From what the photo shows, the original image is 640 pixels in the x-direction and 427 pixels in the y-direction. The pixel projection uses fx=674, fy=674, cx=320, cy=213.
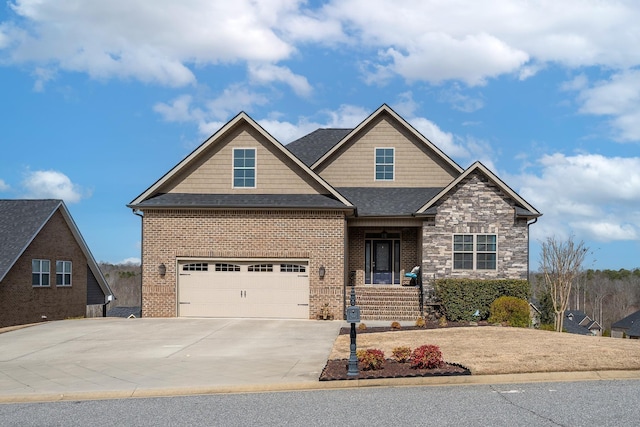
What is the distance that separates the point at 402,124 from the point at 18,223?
17352mm

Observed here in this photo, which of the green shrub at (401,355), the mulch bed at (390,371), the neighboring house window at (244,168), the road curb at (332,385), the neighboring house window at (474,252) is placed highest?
the neighboring house window at (244,168)

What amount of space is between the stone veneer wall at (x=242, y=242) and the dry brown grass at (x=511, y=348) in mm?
4847

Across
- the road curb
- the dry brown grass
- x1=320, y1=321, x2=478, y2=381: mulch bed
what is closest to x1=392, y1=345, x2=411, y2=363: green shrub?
x1=320, y1=321, x2=478, y2=381: mulch bed

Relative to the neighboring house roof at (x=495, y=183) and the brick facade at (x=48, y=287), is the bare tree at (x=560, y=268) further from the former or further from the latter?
the brick facade at (x=48, y=287)

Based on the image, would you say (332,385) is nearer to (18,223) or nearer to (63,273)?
(18,223)

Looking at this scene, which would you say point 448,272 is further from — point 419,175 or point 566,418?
point 566,418

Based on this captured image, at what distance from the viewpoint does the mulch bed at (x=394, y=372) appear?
Result: 11.9 meters

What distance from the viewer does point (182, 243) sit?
24.4 metres

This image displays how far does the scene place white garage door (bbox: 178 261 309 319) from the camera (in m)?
24.3

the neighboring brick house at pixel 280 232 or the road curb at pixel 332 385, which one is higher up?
the neighboring brick house at pixel 280 232

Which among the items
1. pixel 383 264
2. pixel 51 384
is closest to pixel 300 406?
pixel 51 384

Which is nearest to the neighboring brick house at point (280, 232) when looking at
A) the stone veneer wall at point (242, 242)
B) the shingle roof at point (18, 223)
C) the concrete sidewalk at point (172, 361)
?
the stone veneer wall at point (242, 242)

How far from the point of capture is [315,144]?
32.0 metres

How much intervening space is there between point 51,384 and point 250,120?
14397mm
